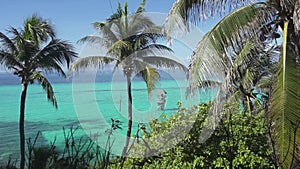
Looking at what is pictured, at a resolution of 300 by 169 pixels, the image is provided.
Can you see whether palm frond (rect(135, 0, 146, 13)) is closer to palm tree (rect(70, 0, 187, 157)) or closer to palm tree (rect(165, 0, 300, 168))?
palm tree (rect(70, 0, 187, 157))

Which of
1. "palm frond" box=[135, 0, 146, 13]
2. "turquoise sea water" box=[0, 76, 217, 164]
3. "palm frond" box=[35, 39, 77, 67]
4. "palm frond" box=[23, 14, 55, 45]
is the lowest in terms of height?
"turquoise sea water" box=[0, 76, 217, 164]

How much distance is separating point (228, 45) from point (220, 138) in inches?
115

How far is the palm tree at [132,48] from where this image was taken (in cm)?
1199

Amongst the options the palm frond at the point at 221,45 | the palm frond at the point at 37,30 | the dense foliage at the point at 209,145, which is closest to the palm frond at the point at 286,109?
the palm frond at the point at 221,45

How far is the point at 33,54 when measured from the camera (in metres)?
11.8

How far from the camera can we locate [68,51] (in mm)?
11961

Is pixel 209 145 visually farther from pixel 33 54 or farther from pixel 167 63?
pixel 33 54

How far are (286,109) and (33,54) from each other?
9765 mm

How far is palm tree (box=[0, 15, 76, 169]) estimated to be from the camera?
11.5 m

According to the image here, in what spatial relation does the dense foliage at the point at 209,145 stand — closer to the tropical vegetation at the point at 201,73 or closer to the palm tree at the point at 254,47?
the tropical vegetation at the point at 201,73

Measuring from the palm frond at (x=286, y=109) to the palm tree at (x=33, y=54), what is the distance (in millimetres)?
9082

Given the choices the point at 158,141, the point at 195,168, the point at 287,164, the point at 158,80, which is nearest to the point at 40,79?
the point at 158,80

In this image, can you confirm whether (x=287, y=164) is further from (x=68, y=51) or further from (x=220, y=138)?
(x=68, y=51)

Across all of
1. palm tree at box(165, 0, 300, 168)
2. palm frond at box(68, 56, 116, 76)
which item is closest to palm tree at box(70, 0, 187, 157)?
palm frond at box(68, 56, 116, 76)
